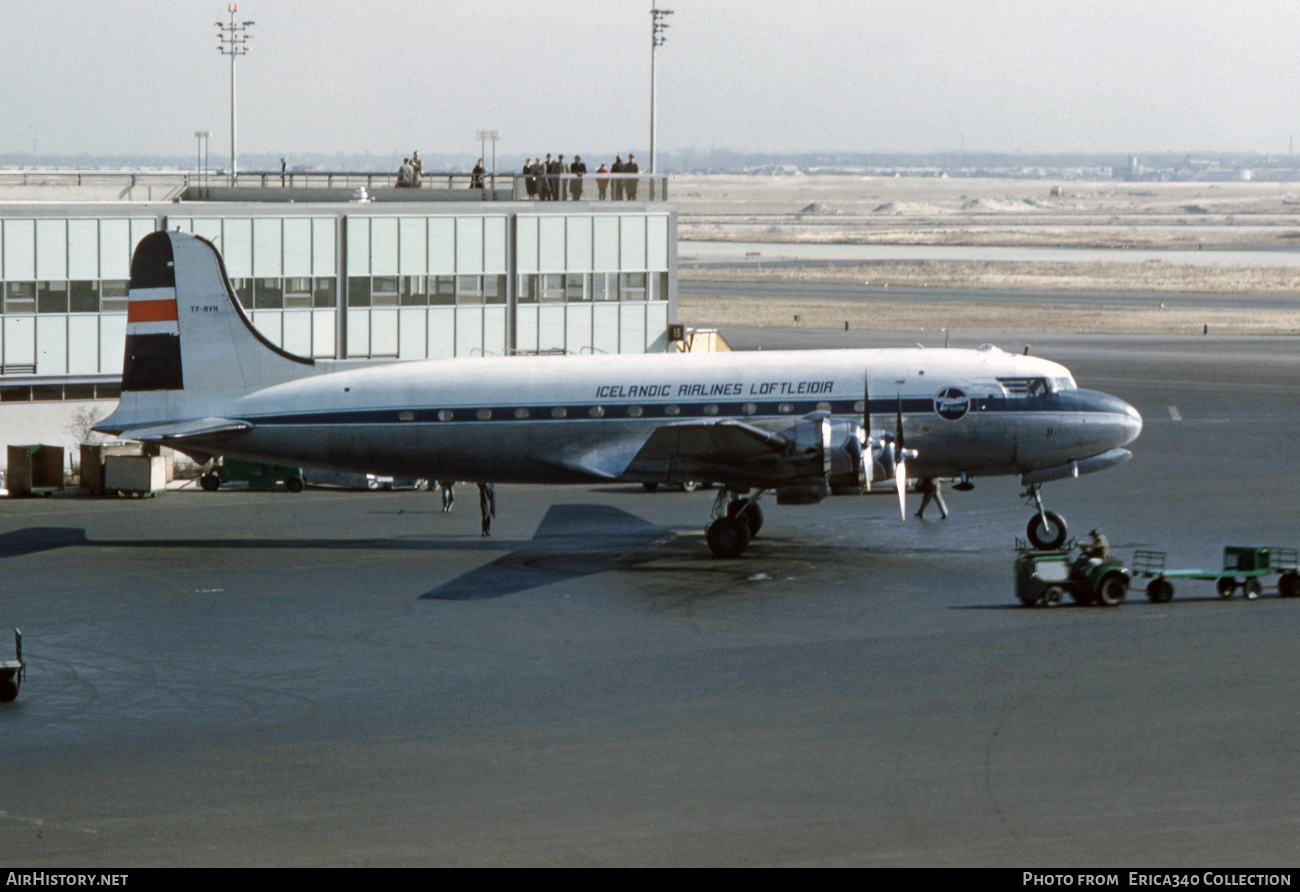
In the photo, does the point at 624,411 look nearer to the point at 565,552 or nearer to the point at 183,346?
the point at 565,552

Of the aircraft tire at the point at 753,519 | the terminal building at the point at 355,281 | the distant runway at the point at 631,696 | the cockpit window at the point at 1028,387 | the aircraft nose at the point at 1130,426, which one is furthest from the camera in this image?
the terminal building at the point at 355,281

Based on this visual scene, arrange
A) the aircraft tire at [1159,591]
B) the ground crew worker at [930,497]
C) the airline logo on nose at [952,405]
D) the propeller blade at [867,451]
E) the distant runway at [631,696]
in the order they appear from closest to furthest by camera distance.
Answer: the distant runway at [631,696]
the aircraft tire at [1159,591]
the propeller blade at [867,451]
the airline logo on nose at [952,405]
the ground crew worker at [930,497]

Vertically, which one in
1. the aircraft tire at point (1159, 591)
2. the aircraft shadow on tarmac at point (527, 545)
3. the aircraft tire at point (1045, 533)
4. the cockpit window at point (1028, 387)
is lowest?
the aircraft shadow on tarmac at point (527, 545)

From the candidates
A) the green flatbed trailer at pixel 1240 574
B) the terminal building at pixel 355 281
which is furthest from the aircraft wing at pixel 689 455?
the terminal building at pixel 355 281

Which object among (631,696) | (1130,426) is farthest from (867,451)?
(631,696)

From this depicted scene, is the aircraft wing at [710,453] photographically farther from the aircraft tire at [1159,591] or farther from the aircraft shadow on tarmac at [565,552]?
the aircraft tire at [1159,591]

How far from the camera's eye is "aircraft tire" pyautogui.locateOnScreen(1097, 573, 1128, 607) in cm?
3278

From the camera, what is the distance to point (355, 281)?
197ft

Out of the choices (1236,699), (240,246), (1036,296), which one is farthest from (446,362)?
(1036,296)

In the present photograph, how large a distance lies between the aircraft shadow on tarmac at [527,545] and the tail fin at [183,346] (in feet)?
11.6

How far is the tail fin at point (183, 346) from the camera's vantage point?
41.1 m

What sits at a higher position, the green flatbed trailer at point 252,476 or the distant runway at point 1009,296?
the distant runway at point 1009,296
